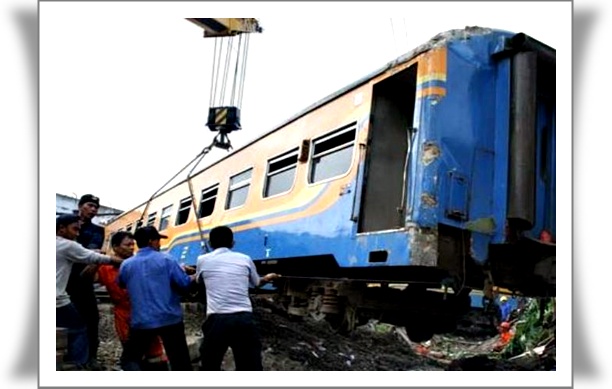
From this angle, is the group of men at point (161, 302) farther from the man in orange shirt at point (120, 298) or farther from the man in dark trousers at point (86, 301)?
the man in dark trousers at point (86, 301)

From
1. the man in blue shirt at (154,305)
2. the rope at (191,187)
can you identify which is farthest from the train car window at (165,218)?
the man in blue shirt at (154,305)

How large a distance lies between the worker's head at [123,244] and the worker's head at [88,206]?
1.74ft

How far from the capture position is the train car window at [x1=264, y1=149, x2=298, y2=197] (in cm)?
720

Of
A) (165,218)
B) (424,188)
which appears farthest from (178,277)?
(165,218)

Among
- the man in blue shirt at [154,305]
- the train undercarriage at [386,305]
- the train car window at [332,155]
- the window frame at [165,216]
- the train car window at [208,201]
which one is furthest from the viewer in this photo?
the window frame at [165,216]

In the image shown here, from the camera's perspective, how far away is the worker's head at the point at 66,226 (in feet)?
15.7

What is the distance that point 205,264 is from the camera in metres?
4.68

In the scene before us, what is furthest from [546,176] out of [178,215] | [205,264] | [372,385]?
[178,215]

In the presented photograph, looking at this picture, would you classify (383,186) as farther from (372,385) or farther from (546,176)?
(372,385)

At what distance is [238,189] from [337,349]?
2599 millimetres

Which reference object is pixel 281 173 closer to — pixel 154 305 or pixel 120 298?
pixel 120 298

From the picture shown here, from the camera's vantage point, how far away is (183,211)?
11.3m

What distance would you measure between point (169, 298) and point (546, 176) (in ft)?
11.4

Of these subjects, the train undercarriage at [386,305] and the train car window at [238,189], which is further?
the train car window at [238,189]
